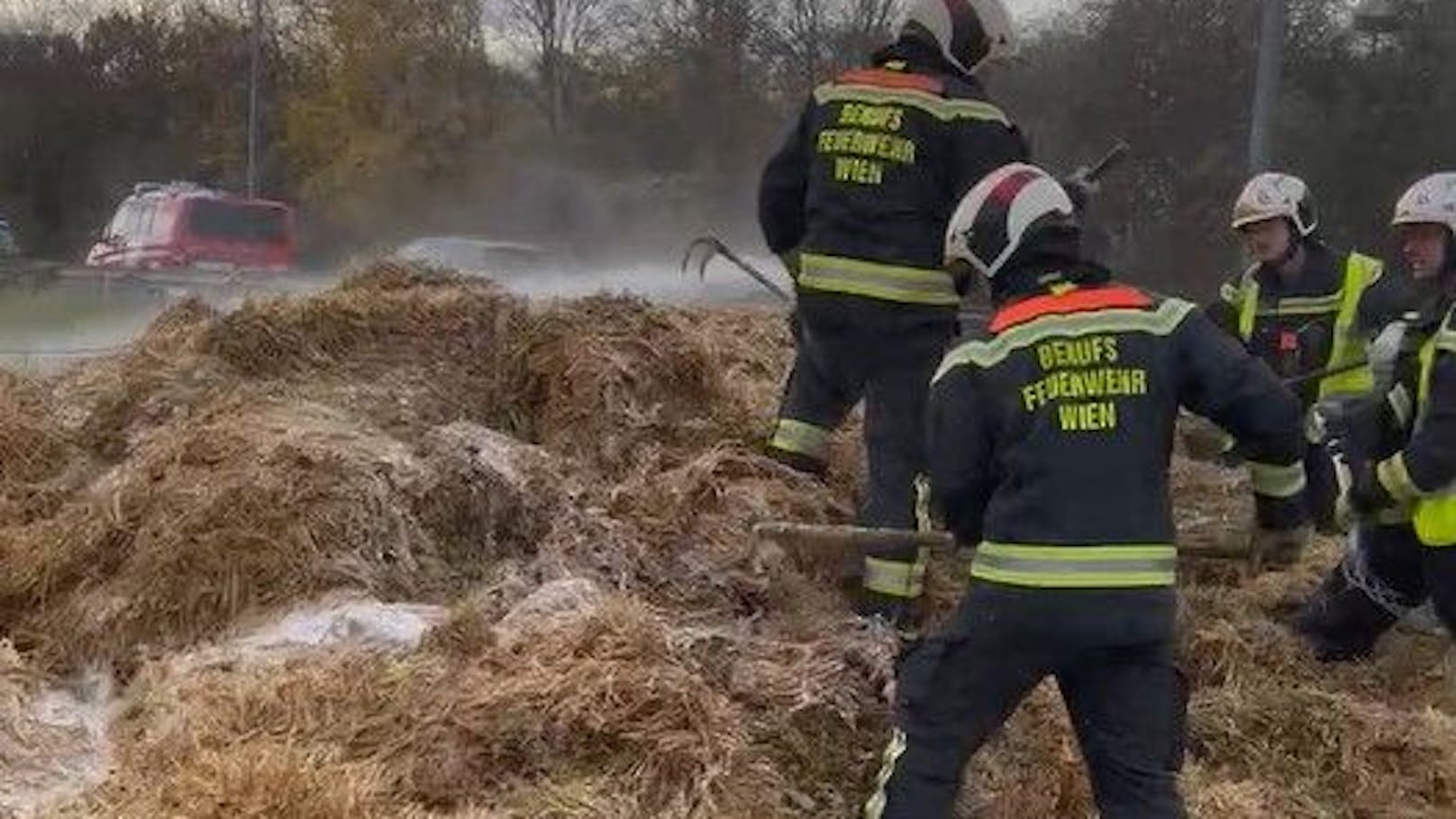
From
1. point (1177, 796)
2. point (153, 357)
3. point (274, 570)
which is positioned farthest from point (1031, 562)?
point (153, 357)

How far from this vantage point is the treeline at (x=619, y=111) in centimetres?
2477

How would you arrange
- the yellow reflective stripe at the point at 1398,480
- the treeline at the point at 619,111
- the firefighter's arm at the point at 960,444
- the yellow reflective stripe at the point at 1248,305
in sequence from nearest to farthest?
the firefighter's arm at the point at 960,444, the yellow reflective stripe at the point at 1398,480, the yellow reflective stripe at the point at 1248,305, the treeline at the point at 619,111

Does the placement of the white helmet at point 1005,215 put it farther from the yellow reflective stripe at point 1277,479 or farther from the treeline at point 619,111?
the treeline at point 619,111

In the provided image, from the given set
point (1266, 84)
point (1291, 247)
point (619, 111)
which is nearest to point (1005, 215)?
point (1291, 247)

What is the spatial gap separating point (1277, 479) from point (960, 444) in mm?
814

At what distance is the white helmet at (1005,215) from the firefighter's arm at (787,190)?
152cm

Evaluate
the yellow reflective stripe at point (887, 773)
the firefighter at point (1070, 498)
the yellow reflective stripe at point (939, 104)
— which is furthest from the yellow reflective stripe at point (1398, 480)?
the yellow reflective stripe at point (887, 773)

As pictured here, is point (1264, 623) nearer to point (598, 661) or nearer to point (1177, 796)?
point (1177, 796)

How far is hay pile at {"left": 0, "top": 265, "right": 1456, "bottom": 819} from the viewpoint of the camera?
170 inches

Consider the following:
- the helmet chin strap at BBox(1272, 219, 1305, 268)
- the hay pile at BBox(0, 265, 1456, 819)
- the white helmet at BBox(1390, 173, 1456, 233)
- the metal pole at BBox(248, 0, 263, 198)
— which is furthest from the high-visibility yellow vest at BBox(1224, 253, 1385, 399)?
the metal pole at BBox(248, 0, 263, 198)

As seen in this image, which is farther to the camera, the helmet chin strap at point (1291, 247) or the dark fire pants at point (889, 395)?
the helmet chin strap at point (1291, 247)

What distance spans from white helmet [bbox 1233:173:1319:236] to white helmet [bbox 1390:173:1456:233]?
1.18 meters

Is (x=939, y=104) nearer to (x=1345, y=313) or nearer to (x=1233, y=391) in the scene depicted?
(x=1233, y=391)

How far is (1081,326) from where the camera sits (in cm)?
401
